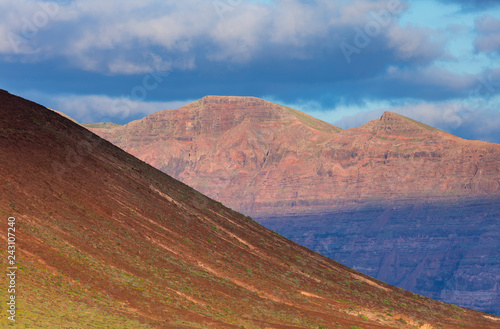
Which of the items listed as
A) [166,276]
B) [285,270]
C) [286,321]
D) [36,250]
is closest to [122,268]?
[166,276]

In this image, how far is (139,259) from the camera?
48.1m

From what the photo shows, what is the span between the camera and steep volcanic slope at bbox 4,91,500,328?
123ft

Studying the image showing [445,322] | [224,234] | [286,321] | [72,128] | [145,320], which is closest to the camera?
[145,320]

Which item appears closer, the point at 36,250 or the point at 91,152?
the point at 36,250

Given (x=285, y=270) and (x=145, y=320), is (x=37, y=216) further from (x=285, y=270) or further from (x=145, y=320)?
(x=285, y=270)

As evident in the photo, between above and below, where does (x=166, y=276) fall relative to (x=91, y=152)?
below

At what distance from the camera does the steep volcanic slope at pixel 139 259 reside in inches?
1472

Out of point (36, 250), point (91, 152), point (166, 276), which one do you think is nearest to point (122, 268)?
point (166, 276)

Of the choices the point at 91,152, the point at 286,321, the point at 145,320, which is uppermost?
the point at 91,152

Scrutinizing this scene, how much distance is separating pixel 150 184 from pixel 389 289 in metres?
33.1

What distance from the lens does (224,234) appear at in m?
70.0

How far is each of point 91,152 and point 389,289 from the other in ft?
134

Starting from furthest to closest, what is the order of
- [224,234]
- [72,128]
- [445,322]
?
[72,128] → [224,234] → [445,322]

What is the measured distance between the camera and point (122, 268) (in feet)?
146
